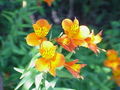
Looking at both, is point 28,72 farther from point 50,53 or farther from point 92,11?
point 92,11

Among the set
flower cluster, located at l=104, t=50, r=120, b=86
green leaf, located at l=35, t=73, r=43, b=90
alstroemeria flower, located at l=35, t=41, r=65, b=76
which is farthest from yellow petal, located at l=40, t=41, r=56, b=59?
flower cluster, located at l=104, t=50, r=120, b=86

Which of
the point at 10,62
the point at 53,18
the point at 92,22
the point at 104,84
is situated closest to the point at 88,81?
the point at 104,84

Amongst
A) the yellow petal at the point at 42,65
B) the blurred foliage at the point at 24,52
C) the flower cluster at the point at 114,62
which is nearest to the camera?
the yellow petal at the point at 42,65

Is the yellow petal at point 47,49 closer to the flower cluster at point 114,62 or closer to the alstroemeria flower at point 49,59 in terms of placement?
the alstroemeria flower at point 49,59

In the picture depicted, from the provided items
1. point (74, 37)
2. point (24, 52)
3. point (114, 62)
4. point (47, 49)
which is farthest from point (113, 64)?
point (47, 49)

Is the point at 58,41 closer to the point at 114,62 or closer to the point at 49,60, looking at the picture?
the point at 49,60

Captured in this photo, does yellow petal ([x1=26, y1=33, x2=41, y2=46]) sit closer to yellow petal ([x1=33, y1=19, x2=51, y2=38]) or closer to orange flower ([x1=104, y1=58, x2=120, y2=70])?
yellow petal ([x1=33, y1=19, x2=51, y2=38])

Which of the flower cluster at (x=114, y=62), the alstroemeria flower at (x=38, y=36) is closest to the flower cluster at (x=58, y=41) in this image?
the alstroemeria flower at (x=38, y=36)

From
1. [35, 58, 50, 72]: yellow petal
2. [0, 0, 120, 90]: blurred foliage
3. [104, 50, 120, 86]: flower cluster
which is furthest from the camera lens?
[104, 50, 120, 86]: flower cluster
